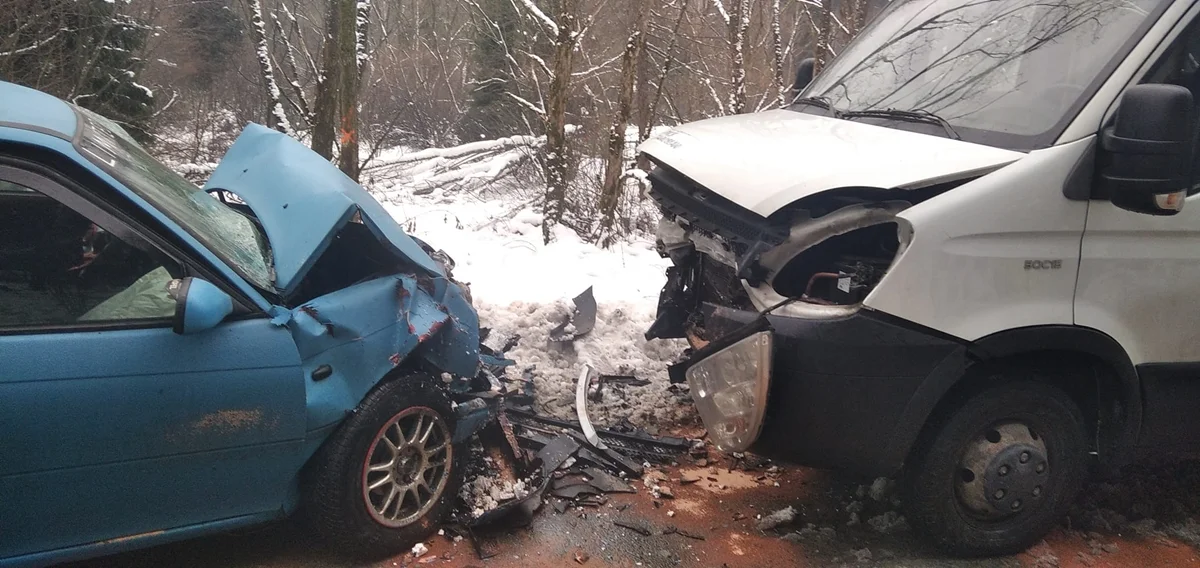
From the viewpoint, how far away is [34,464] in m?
2.51

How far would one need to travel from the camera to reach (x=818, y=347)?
9.87 feet

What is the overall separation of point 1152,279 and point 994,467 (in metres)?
1.02

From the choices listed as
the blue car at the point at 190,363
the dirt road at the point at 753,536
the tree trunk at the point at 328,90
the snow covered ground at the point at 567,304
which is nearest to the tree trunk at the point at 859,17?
the snow covered ground at the point at 567,304

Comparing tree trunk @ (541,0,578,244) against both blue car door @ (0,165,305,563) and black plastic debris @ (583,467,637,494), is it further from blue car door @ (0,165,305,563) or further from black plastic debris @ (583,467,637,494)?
blue car door @ (0,165,305,563)

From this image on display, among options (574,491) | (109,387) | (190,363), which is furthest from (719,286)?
(109,387)

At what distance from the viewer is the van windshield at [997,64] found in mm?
3217

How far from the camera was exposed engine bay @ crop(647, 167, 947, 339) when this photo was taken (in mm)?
3053

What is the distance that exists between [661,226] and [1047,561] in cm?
252

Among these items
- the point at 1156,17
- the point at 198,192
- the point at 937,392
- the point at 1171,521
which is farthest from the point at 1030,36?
the point at 198,192

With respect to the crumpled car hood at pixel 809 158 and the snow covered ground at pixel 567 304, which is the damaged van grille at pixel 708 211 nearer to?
the crumpled car hood at pixel 809 158

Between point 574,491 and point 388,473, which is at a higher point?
point 388,473

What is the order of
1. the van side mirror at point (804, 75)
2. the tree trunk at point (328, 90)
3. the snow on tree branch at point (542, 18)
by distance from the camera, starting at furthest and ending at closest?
the snow on tree branch at point (542, 18) < the tree trunk at point (328, 90) < the van side mirror at point (804, 75)

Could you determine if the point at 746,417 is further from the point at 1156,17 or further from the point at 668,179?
the point at 1156,17

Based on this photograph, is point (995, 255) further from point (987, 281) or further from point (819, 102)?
point (819, 102)
